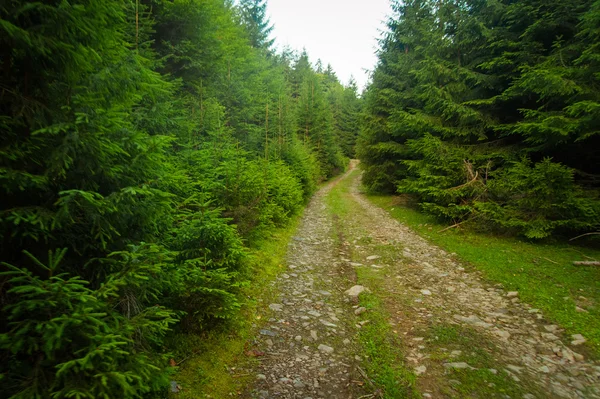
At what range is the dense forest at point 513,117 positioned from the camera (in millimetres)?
8570

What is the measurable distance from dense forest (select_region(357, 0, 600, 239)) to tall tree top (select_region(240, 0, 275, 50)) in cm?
1976

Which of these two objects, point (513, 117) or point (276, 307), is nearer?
point (276, 307)

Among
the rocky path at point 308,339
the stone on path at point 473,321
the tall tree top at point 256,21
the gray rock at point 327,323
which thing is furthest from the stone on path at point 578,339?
the tall tree top at point 256,21

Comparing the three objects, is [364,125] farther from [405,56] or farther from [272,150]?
[272,150]

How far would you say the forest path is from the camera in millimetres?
3490

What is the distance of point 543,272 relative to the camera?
6.98 meters

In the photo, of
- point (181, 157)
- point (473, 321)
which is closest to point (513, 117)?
point (473, 321)

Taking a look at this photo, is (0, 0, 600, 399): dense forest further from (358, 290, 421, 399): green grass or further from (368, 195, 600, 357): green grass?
(358, 290, 421, 399): green grass

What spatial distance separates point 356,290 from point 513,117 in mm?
11901

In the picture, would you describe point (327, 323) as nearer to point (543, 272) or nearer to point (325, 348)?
point (325, 348)

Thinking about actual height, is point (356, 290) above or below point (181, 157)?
below

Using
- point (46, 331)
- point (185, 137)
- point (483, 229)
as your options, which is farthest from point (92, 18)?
point (483, 229)

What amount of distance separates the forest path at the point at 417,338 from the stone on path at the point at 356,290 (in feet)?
0.52

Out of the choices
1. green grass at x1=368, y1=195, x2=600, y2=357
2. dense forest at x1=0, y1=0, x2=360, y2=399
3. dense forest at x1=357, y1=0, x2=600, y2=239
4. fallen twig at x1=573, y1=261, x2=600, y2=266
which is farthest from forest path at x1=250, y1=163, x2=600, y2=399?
dense forest at x1=357, y1=0, x2=600, y2=239
